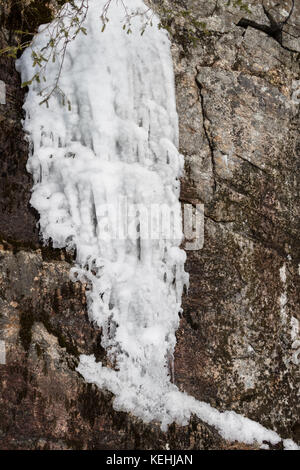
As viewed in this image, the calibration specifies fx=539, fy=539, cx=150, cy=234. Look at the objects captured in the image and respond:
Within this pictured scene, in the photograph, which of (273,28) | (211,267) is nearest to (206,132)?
(211,267)

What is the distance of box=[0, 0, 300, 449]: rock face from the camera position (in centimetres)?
279

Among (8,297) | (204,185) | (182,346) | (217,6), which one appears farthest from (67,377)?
(217,6)

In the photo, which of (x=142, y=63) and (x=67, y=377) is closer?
(x=67, y=377)

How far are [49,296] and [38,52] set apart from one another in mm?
1411

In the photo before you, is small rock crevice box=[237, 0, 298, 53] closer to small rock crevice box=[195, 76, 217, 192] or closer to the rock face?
the rock face

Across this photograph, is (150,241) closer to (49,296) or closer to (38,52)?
(49,296)

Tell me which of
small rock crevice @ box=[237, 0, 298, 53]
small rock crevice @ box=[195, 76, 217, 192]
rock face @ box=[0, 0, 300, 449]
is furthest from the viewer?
small rock crevice @ box=[237, 0, 298, 53]

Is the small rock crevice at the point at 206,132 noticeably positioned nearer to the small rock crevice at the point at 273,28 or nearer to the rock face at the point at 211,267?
the rock face at the point at 211,267

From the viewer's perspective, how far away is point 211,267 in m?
3.26

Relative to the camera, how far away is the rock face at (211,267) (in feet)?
9.16

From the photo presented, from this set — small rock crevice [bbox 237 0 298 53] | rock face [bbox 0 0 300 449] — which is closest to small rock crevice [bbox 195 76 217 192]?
rock face [bbox 0 0 300 449]

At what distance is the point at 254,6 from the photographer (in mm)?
3693

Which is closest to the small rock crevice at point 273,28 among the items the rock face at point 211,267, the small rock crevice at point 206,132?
the rock face at point 211,267

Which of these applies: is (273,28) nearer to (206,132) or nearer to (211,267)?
(206,132)
